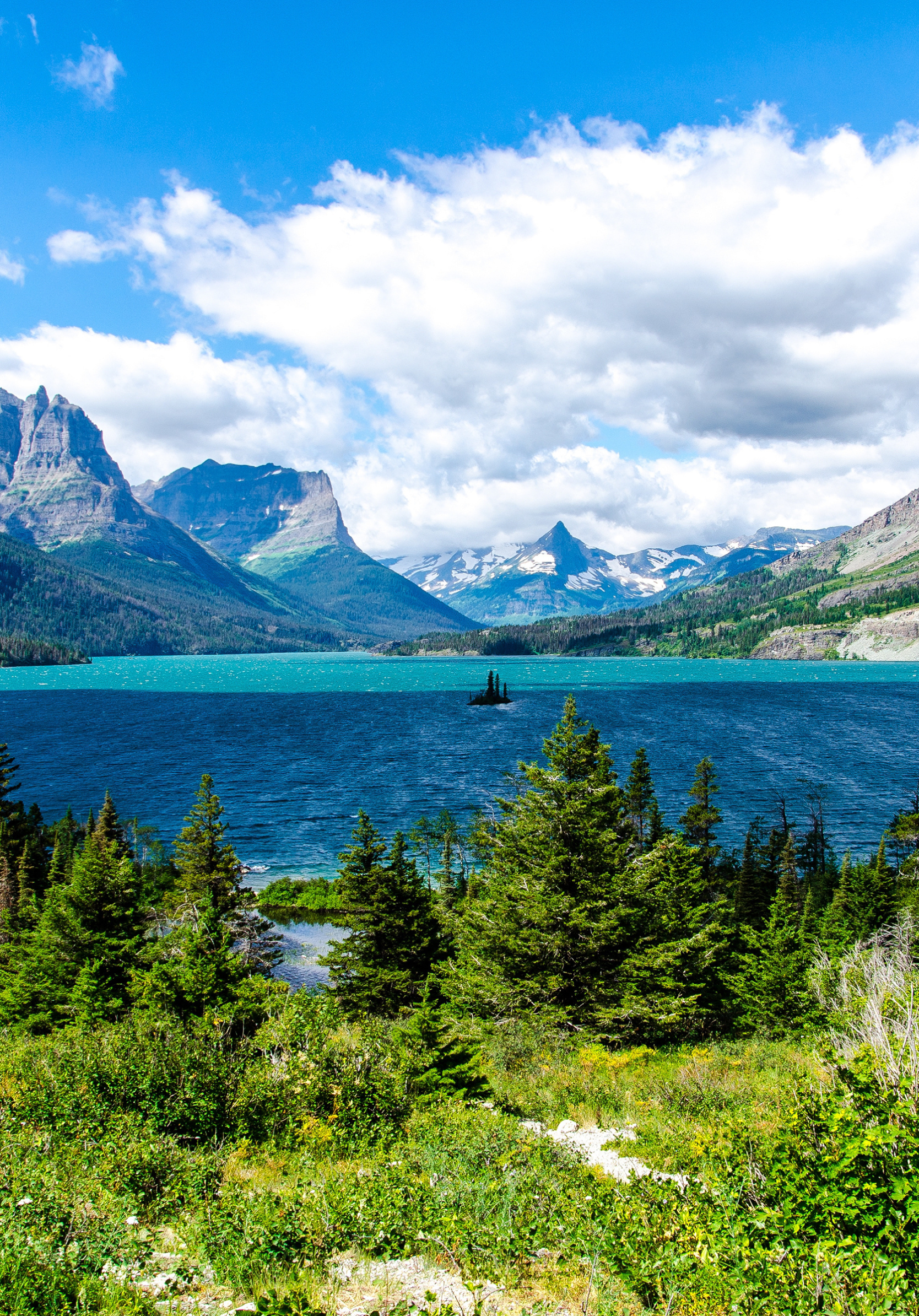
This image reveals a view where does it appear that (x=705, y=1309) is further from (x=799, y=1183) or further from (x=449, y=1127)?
(x=449, y=1127)

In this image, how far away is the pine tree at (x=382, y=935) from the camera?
32.0 metres

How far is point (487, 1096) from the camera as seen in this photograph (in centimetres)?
1664

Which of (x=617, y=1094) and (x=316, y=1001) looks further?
(x=316, y=1001)

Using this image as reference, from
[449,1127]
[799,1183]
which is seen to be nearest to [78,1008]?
[449,1127]

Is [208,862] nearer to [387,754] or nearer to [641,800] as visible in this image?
[641,800]

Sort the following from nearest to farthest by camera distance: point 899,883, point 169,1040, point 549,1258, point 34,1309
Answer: point 34,1309 → point 549,1258 → point 169,1040 → point 899,883

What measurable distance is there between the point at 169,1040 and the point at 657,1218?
11.1 metres

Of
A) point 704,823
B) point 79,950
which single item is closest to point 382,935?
point 79,950

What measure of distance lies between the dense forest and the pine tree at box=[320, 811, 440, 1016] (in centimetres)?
17

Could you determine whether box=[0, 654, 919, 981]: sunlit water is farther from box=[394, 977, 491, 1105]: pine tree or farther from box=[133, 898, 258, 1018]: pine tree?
box=[394, 977, 491, 1105]: pine tree

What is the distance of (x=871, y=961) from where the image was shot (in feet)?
72.0

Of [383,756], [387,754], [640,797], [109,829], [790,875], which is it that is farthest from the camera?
[387,754]

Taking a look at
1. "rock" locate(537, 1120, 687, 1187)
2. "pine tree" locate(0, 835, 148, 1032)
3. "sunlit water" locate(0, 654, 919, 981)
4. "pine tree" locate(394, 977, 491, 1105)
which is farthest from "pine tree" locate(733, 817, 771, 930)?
"pine tree" locate(0, 835, 148, 1032)

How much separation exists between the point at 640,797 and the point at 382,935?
30416 millimetres
